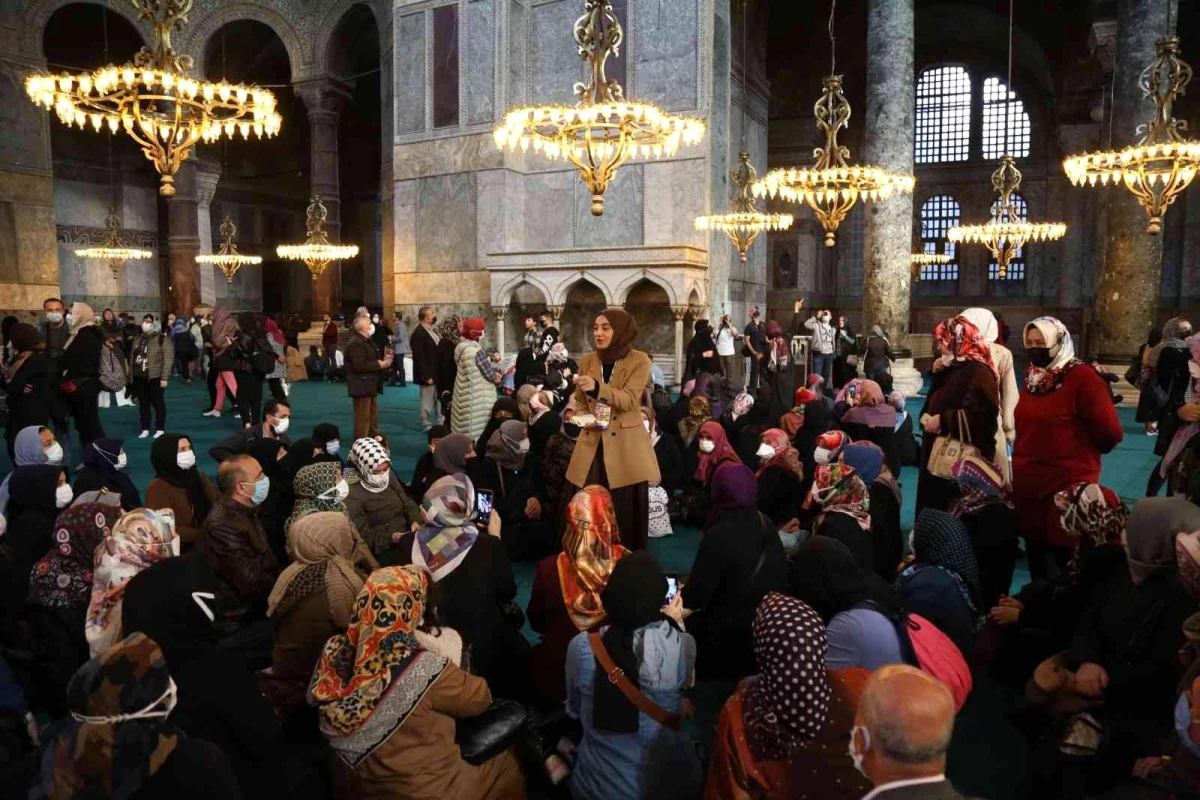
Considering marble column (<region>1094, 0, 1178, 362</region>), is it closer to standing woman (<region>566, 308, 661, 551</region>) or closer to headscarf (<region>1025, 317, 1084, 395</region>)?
headscarf (<region>1025, 317, 1084, 395</region>)

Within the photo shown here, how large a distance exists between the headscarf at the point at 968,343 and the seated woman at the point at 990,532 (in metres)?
0.69

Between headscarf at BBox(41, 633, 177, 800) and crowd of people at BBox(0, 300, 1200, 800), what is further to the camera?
crowd of people at BBox(0, 300, 1200, 800)

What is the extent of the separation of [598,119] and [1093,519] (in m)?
6.17

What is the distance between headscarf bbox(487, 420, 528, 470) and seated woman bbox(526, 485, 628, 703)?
2.40 metres

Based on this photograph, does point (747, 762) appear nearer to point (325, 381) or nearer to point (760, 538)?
point (760, 538)

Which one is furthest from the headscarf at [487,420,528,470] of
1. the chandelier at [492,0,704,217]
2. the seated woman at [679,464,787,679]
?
the chandelier at [492,0,704,217]

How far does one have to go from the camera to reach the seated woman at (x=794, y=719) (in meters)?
2.09

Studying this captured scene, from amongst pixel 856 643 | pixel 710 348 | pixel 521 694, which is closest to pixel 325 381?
pixel 710 348

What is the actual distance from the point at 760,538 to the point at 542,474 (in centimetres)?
228

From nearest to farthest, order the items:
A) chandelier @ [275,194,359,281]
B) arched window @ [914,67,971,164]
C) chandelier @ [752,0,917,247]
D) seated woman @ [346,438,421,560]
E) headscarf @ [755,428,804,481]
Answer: seated woman @ [346,438,421,560] → headscarf @ [755,428,804,481] → chandelier @ [752,0,917,247] → chandelier @ [275,194,359,281] → arched window @ [914,67,971,164]

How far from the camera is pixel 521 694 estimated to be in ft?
10.8

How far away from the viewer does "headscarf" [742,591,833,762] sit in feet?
6.84

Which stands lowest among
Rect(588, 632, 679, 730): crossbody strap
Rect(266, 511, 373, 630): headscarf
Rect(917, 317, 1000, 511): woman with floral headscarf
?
Rect(588, 632, 679, 730): crossbody strap

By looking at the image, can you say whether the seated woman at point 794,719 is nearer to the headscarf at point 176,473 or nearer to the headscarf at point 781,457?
the headscarf at point 781,457
